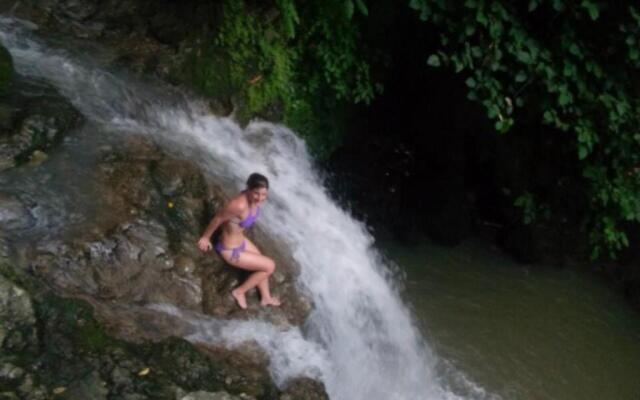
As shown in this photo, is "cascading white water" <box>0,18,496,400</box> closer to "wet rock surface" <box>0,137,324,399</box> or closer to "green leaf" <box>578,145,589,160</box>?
"wet rock surface" <box>0,137,324,399</box>

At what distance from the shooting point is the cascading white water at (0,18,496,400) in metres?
5.07

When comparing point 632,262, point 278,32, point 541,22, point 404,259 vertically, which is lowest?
point 404,259

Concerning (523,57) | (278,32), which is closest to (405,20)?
(278,32)

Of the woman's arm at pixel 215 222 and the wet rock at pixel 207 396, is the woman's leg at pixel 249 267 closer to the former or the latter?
the woman's arm at pixel 215 222

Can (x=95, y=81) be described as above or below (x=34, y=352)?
above

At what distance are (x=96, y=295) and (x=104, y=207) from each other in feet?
2.36

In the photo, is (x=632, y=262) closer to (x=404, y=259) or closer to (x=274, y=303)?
(x=404, y=259)

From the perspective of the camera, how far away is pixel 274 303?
4734mm

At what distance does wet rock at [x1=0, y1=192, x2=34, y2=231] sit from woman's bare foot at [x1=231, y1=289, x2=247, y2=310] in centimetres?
142

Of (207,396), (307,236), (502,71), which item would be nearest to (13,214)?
(207,396)

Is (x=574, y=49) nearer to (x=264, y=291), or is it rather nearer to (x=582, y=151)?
(x=582, y=151)

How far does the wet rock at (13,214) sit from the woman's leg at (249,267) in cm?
132

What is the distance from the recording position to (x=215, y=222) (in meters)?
4.57

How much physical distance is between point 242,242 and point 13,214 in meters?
1.51
